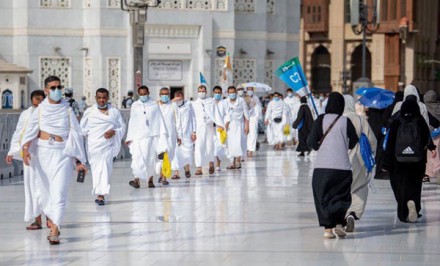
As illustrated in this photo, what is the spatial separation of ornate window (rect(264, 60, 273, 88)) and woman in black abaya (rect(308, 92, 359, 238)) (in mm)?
26907

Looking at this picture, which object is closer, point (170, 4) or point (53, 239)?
point (53, 239)

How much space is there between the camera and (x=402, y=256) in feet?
40.5

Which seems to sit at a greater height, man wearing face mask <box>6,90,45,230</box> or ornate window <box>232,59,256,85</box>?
ornate window <box>232,59,256,85</box>

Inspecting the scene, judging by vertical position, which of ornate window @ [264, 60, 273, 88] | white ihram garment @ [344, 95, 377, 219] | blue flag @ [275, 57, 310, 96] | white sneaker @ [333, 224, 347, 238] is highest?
ornate window @ [264, 60, 273, 88]

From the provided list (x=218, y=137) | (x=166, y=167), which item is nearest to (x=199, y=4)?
(x=218, y=137)

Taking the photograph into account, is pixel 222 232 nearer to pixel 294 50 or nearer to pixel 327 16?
pixel 294 50

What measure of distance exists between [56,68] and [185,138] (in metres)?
15.6

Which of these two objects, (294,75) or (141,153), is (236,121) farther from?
(294,75)

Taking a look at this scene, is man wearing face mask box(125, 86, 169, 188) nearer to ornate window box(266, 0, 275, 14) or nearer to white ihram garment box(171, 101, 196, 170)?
white ihram garment box(171, 101, 196, 170)

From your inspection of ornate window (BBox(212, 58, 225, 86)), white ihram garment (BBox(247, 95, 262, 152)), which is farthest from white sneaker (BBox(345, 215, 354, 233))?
ornate window (BBox(212, 58, 225, 86))

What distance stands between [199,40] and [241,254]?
2703cm

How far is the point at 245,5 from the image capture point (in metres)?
40.5

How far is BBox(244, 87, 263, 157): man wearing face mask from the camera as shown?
32.2m

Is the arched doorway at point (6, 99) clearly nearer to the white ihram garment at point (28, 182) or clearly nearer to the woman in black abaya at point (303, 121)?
the woman in black abaya at point (303, 121)
